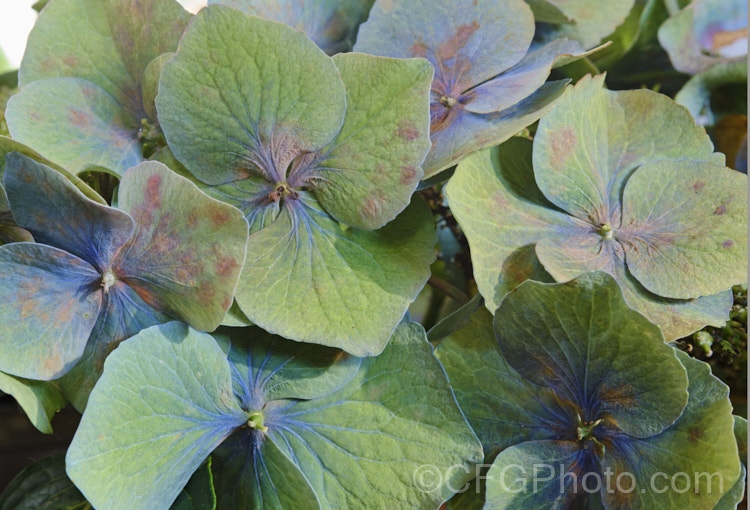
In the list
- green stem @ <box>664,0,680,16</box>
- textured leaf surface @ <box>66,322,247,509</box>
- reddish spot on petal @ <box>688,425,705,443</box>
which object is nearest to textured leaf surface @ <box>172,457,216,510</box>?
textured leaf surface @ <box>66,322,247,509</box>

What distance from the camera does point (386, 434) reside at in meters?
0.31

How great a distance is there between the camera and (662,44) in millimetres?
543

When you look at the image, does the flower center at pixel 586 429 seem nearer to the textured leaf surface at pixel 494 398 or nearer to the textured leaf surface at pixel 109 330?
the textured leaf surface at pixel 494 398

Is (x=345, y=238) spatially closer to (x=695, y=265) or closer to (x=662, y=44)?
(x=695, y=265)

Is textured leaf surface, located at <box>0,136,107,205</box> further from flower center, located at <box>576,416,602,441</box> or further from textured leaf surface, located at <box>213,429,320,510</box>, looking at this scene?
flower center, located at <box>576,416,602,441</box>

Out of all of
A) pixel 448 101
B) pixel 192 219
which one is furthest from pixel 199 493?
pixel 448 101

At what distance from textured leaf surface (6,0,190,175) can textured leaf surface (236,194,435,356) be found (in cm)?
11

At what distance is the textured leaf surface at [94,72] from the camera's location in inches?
13.6

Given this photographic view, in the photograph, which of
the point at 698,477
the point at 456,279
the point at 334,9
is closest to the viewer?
the point at 698,477

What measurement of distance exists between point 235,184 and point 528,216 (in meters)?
0.16

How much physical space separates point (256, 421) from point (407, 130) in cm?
16

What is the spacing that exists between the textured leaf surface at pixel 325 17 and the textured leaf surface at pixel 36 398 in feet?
0.79

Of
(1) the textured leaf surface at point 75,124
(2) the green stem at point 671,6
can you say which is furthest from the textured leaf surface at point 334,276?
(2) the green stem at point 671,6

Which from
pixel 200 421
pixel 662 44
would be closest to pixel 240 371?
pixel 200 421
